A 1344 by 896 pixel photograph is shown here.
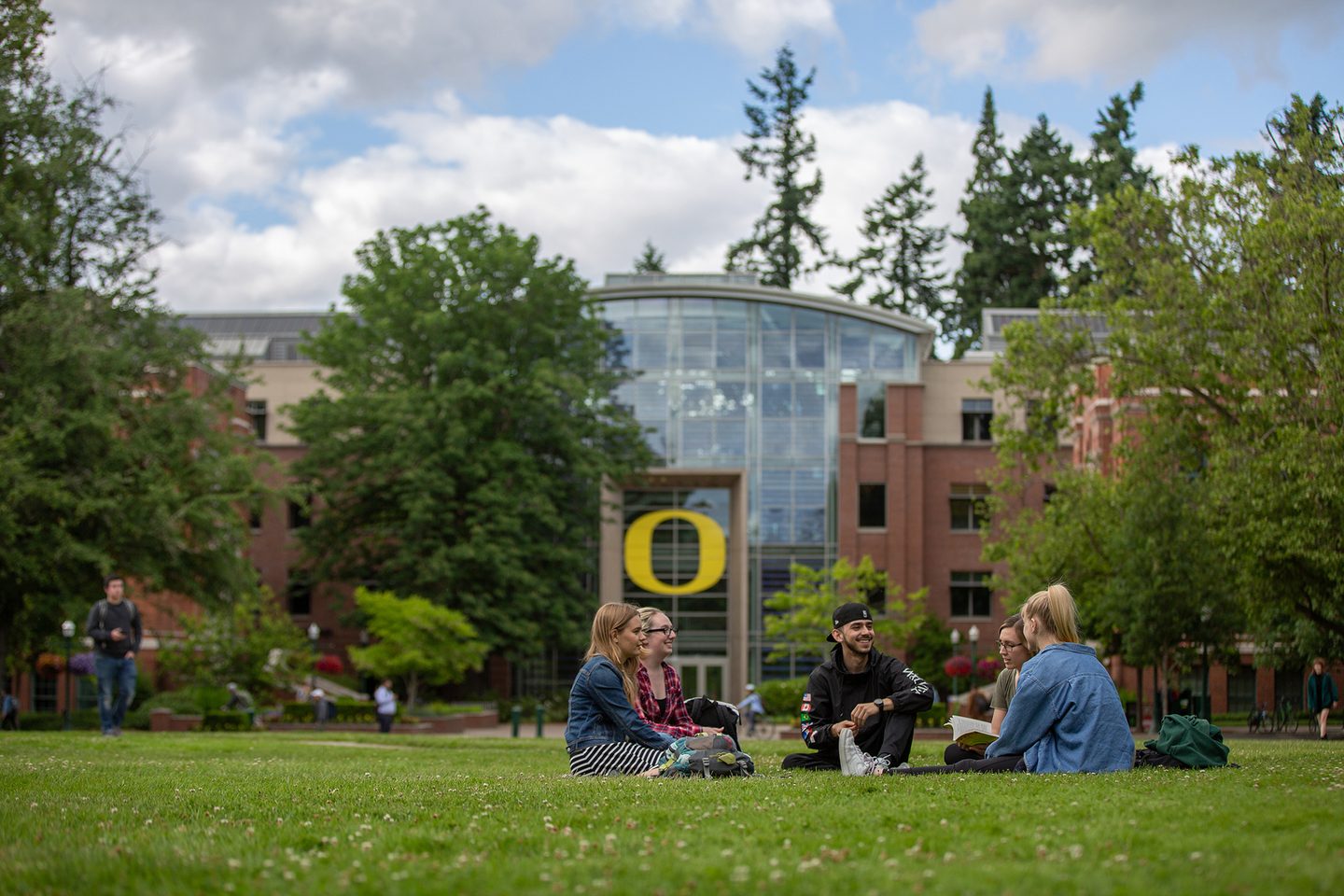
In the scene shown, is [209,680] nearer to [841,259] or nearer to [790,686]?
[790,686]

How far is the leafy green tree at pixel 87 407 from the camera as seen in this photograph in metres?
31.9

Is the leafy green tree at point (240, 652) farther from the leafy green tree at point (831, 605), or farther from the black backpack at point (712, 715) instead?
the black backpack at point (712, 715)

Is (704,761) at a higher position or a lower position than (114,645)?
lower

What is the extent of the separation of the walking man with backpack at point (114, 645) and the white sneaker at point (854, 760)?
38.4 ft

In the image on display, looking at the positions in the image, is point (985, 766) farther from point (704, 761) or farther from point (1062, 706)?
point (704, 761)

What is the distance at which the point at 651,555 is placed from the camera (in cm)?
6009

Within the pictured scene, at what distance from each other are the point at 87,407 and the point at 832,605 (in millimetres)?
24996

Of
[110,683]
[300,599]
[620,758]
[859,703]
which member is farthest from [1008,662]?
[300,599]

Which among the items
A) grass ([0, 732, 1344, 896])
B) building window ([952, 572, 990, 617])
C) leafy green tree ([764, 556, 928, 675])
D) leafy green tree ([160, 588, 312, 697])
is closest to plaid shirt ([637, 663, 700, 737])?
grass ([0, 732, 1344, 896])

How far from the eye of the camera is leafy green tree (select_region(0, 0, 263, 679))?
31891mm

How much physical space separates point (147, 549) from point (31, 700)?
60.2 ft

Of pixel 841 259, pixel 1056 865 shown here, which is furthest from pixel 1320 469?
pixel 841 259

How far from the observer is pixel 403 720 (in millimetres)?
41969

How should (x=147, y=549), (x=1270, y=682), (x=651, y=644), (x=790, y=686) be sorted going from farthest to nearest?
(x=1270, y=682) < (x=790, y=686) < (x=147, y=549) < (x=651, y=644)
